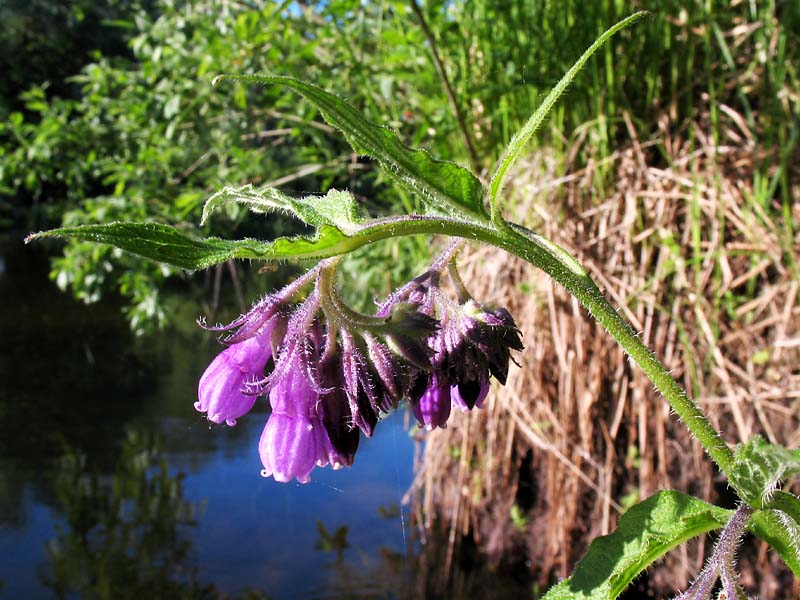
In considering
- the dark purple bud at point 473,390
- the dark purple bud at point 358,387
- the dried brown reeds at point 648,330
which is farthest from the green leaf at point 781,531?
the dried brown reeds at point 648,330

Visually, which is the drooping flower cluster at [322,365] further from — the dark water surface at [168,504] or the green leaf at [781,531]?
the dark water surface at [168,504]

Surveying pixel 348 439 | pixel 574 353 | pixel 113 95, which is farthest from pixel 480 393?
pixel 113 95

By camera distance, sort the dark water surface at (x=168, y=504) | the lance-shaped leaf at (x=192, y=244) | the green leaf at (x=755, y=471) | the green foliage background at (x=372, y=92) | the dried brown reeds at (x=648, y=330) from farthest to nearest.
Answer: the dark water surface at (x=168, y=504)
the green foliage background at (x=372, y=92)
the dried brown reeds at (x=648, y=330)
the green leaf at (x=755, y=471)
the lance-shaped leaf at (x=192, y=244)

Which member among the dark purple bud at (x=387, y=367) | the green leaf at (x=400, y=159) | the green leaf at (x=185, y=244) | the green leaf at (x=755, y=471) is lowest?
the green leaf at (x=755, y=471)

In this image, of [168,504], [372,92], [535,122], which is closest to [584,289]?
[535,122]

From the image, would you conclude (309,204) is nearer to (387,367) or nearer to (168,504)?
(387,367)

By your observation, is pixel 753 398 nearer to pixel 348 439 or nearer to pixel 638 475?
pixel 638 475

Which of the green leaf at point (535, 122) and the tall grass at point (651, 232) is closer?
the green leaf at point (535, 122)

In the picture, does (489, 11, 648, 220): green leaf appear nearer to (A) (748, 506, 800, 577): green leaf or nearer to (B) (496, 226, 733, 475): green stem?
(B) (496, 226, 733, 475): green stem
